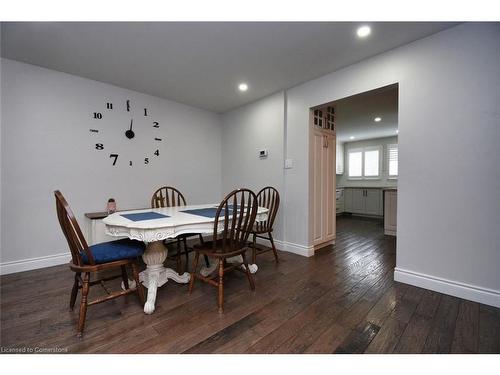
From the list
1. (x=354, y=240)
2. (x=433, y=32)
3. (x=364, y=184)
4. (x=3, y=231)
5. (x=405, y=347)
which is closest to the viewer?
(x=405, y=347)

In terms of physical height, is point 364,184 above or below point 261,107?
below

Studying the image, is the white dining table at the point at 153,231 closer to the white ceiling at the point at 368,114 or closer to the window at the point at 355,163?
the white ceiling at the point at 368,114

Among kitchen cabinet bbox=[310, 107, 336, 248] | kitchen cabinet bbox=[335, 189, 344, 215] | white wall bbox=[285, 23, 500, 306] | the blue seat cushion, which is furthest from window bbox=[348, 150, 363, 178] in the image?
the blue seat cushion

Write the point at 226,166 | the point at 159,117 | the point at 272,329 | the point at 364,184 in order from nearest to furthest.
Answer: the point at 272,329, the point at 159,117, the point at 226,166, the point at 364,184

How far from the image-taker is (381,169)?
5965mm

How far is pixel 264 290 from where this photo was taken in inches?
77.2

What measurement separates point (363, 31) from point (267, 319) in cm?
245

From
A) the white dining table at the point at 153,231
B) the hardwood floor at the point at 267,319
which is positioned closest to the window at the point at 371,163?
the hardwood floor at the point at 267,319

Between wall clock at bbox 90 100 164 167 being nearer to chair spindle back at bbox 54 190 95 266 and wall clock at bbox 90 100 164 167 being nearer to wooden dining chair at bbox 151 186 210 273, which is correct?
wooden dining chair at bbox 151 186 210 273

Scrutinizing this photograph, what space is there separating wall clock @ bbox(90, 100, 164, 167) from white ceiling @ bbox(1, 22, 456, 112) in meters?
0.40

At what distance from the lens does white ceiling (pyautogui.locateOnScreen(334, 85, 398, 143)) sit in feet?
10.7
